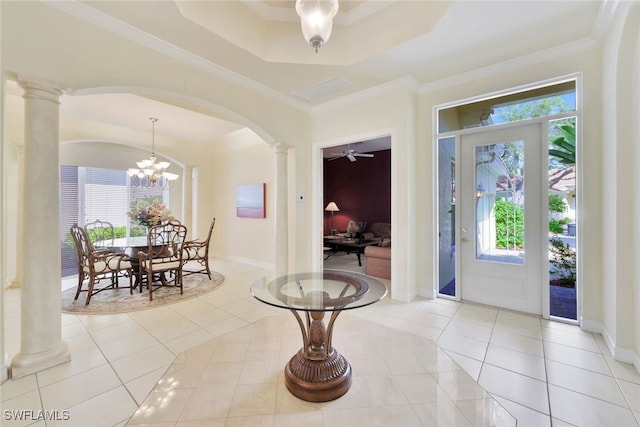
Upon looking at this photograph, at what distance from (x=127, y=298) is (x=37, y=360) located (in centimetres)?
174

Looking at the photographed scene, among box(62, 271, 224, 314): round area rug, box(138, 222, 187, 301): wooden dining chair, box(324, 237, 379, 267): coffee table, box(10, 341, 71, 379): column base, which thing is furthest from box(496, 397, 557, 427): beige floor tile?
box(324, 237, 379, 267): coffee table

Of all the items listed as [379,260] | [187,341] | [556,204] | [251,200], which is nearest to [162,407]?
[187,341]

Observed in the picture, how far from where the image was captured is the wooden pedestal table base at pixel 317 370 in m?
1.78

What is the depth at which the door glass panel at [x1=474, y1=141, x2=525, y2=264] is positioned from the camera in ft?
10.4

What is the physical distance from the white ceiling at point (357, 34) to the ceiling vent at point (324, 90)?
0.03 m

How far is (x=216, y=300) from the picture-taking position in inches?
145

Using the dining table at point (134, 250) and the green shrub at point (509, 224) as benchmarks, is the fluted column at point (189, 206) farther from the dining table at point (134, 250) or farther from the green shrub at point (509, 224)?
the green shrub at point (509, 224)

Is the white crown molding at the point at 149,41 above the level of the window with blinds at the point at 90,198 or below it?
above

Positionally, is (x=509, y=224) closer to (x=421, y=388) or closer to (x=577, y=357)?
(x=577, y=357)

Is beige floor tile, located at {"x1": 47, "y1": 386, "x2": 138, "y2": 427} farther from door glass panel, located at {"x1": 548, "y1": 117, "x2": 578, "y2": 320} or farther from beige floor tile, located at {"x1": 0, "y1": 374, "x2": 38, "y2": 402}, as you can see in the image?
door glass panel, located at {"x1": 548, "y1": 117, "x2": 578, "y2": 320}

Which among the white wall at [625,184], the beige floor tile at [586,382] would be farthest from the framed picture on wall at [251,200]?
the white wall at [625,184]

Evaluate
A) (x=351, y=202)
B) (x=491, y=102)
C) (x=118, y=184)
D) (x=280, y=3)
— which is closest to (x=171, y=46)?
(x=280, y=3)

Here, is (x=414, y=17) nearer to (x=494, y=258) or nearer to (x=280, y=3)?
(x=280, y=3)

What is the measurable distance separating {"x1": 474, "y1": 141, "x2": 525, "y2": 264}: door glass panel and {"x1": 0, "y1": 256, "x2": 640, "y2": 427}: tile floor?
0.76 meters
